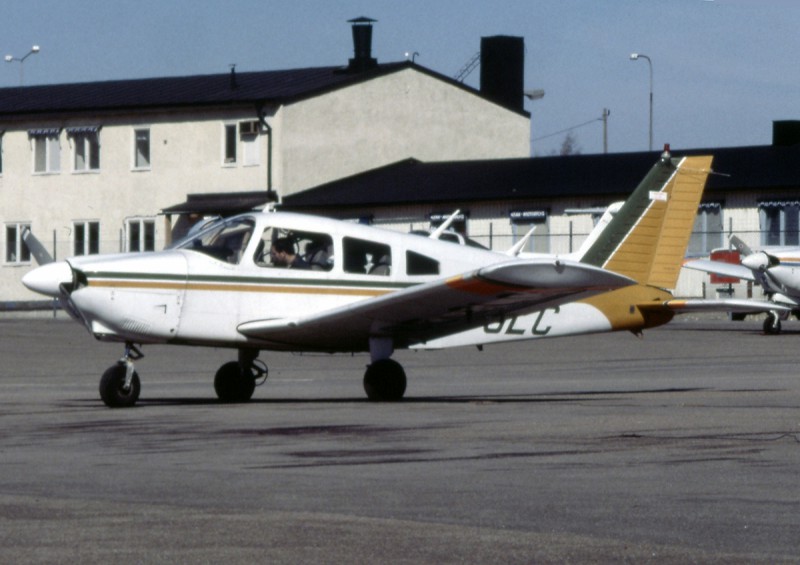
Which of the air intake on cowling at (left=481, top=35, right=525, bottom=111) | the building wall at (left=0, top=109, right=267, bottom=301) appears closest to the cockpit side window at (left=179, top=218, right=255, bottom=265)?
the building wall at (left=0, top=109, right=267, bottom=301)

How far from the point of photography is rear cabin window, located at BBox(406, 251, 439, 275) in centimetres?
1838

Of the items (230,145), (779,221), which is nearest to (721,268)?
(779,221)

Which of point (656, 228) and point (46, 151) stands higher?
point (46, 151)

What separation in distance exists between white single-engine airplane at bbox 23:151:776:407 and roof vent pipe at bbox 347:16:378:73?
47.3 metres

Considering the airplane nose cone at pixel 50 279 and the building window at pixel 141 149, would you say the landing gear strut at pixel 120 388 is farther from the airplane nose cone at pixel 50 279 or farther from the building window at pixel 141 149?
the building window at pixel 141 149

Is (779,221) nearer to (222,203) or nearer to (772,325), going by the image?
(772,325)

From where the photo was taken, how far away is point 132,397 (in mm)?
17172

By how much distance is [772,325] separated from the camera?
38625mm

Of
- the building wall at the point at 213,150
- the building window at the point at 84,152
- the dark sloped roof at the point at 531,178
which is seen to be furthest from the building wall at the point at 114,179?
the dark sloped roof at the point at 531,178

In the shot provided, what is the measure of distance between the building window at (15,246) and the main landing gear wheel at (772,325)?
34.1m

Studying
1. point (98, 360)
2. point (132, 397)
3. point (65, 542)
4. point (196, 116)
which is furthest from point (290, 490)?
point (196, 116)

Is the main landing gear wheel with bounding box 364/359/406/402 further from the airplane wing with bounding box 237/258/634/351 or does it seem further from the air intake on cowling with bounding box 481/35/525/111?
the air intake on cowling with bounding box 481/35/525/111

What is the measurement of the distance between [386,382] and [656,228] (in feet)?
12.3

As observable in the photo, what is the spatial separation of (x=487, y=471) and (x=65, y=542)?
143 inches
